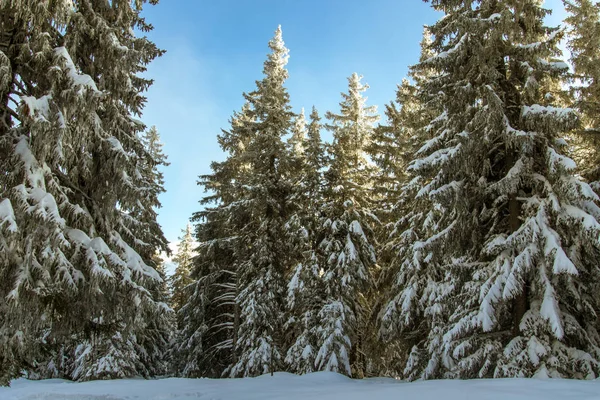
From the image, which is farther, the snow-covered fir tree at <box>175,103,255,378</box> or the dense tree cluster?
the snow-covered fir tree at <box>175,103,255,378</box>

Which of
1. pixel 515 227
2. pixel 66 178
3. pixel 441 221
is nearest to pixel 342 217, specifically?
pixel 441 221

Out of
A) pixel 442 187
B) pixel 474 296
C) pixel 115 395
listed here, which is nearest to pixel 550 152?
pixel 442 187

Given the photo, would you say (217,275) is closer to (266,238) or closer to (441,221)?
(266,238)

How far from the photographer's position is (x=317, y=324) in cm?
1614

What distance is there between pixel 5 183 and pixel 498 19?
1118 centimetres

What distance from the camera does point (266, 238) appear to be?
18141mm

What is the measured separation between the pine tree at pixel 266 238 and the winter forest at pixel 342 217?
0.32 feet

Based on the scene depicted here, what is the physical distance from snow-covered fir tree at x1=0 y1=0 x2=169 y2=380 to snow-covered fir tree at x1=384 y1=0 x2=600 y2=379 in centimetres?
719

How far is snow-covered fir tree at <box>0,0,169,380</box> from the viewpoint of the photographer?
6395mm

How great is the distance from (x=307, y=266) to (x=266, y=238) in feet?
8.17

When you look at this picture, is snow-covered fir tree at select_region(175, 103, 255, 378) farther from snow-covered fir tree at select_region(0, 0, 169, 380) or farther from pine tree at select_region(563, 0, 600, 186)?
pine tree at select_region(563, 0, 600, 186)

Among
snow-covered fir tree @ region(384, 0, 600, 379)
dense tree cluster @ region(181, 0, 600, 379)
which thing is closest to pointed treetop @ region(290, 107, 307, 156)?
dense tree cluster @ region(181, 0, 600, 379)

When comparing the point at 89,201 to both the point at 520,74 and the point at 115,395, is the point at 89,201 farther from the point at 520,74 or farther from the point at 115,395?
the point at 520,74

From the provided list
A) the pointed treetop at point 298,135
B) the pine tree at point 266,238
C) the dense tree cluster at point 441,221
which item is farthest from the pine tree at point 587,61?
the pointed treetop at point 298,135
